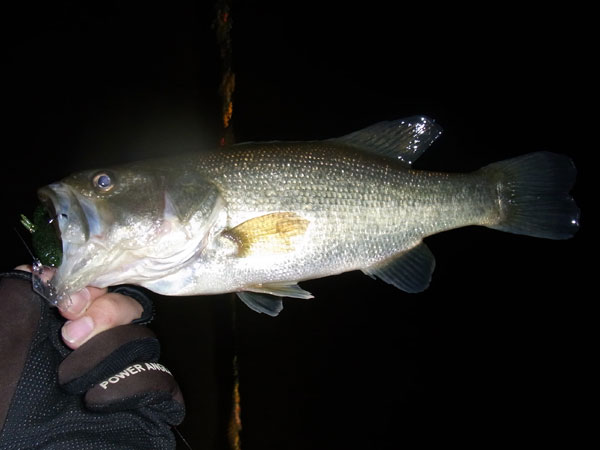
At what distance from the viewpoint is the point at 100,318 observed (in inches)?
54.6

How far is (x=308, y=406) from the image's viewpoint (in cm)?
580

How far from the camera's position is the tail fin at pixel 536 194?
5.22 ft

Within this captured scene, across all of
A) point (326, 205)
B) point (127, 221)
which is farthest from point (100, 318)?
point (326, 205)

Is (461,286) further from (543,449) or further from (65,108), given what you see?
(65,108)

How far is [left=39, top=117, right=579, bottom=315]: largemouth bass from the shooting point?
1.29m

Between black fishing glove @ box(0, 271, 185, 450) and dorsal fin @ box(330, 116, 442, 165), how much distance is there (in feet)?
3.73

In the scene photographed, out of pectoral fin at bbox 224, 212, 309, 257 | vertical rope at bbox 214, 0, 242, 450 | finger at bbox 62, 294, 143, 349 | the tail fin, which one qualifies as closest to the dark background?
vertical rope at bbox 214, 0, 242, 450

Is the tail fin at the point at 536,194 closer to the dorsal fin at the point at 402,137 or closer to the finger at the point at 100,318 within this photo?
the dorsal fin at the point at 402,137

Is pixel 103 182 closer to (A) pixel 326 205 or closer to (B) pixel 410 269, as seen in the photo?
(A) pixel 326 205

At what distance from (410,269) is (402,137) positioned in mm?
535

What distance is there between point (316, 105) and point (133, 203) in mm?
6947

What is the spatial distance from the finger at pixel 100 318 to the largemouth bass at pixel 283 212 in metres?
0.16

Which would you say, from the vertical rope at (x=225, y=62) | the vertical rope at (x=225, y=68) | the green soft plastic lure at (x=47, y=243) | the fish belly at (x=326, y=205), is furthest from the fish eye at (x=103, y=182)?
the vertical rope at (x=225, y=62)

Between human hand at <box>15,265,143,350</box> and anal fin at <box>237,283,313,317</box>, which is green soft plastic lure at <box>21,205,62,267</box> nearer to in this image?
human hand at <box>15,265,143,350</box>
